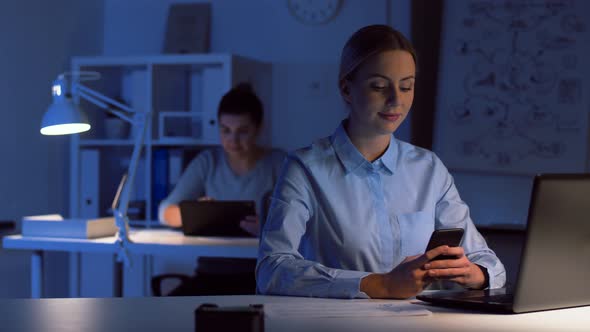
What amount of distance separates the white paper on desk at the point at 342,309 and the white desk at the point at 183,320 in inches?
1.0

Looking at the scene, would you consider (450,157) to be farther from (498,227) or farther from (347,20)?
(347,20)

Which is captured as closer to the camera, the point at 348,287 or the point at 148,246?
the point at 348,287

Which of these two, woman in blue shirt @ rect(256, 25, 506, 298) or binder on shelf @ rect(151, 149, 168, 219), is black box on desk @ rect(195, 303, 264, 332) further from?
binder on shelf @ rect(151, 149, 168, 219)

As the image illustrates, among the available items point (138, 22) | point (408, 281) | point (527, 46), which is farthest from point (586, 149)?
point (138, 22)

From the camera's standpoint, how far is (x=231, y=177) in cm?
364

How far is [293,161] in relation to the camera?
195 centimetres

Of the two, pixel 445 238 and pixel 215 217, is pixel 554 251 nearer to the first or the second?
pixel 445 238

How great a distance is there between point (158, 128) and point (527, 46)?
1899mm

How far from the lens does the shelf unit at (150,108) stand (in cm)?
408

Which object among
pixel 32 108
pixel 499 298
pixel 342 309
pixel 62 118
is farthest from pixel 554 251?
pixel 32 108

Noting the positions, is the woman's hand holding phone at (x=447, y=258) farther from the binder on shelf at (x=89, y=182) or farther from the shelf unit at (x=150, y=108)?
the binder on shelf at (x=89, y=182)

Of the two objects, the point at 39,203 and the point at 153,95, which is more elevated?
the point at 153,95

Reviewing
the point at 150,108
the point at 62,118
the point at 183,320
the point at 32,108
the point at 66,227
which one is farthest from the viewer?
the point at 150,108

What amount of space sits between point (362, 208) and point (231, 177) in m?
1.78
